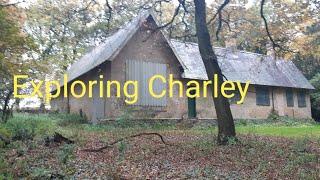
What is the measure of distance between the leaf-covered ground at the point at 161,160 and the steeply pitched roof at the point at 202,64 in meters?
10.3

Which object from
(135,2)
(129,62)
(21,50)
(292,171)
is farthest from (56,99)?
(292,171)

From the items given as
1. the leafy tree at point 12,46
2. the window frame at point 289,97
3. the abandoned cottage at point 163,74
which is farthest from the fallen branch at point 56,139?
the window frame at point 289,97

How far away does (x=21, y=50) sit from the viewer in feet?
45.9

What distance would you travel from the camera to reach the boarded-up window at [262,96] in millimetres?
28348

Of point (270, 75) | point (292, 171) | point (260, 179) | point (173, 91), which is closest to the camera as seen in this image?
point (260, 179)

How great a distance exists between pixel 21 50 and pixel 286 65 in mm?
24678

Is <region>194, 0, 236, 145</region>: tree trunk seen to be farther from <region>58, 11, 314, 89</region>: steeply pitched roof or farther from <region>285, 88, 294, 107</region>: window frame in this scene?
<region>285, 88, 294, 107</region>: window frame

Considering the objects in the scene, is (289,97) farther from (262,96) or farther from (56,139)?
(56,139)

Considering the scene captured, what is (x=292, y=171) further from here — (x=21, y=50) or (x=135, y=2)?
(x=21, y=50)

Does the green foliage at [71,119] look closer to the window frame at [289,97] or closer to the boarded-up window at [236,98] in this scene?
the boarded-up window at [236,98]

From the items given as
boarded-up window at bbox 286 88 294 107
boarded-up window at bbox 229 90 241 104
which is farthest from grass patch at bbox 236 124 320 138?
boarded-up window at bbox 286 88 294 107

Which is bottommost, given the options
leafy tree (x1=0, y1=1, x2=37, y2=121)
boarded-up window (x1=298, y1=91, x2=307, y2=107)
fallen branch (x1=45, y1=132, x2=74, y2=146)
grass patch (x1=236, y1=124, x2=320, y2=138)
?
grass patch (x1=236, y1=124, x2=320, y2=138)

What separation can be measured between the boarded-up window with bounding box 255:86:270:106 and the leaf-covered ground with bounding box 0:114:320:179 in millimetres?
16269

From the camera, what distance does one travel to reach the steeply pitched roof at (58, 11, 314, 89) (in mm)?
22078
